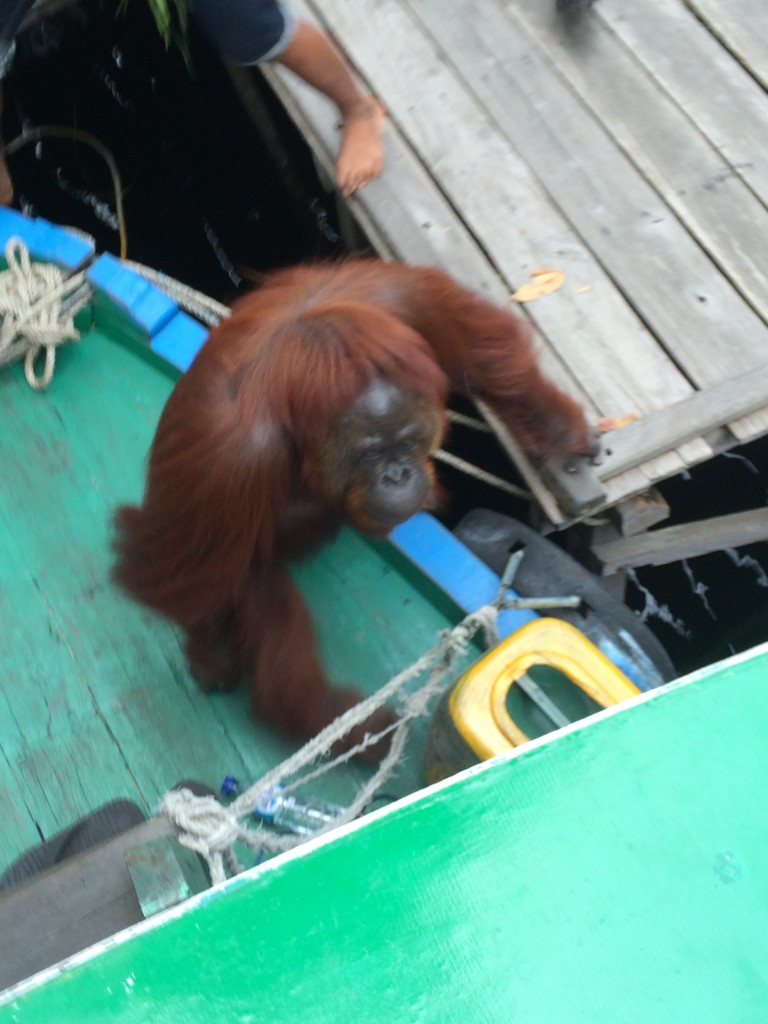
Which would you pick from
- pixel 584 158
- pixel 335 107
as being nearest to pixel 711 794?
pixel 584 158

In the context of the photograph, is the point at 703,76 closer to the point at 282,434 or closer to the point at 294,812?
the point at 282,434

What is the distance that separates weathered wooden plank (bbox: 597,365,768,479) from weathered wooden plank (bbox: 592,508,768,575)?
0.43m

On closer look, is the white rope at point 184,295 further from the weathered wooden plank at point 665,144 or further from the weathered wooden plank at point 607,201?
the weathered wooden plank at point 665,144

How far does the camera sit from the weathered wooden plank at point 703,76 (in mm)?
2412

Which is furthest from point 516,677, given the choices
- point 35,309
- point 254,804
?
point 35,309

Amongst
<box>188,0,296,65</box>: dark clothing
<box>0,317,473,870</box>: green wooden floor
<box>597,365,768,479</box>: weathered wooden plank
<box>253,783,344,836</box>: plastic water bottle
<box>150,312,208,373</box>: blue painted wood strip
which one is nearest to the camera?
<box>253,783,344,836</box>: plastic water bottle

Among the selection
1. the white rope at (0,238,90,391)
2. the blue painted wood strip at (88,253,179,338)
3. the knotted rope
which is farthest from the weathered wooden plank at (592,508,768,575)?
the white rope at (0,238,90,391)

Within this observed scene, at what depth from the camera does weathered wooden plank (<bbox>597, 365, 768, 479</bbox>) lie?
2.04 m

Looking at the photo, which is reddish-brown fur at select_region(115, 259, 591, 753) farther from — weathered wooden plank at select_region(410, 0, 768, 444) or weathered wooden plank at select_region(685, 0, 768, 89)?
weathered wooden plank at select_region(685, 0, 768, 89)

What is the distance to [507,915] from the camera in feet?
2.75

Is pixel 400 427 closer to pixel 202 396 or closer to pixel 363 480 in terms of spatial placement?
pixel 363 480

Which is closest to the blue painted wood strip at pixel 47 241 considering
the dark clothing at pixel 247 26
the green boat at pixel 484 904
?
the dark clothing at pixel 247 26

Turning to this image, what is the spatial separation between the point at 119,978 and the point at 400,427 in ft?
3.46

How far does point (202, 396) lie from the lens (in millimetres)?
1617
